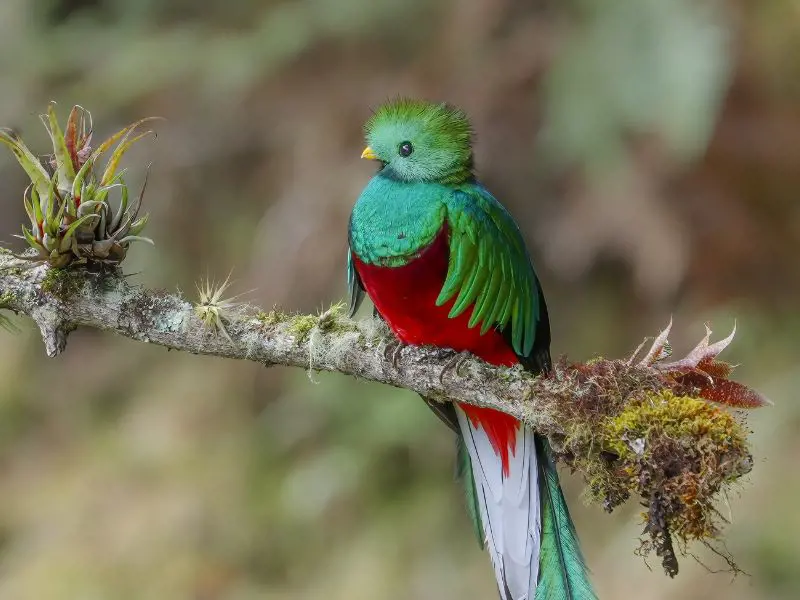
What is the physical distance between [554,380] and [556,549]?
0.63 metres

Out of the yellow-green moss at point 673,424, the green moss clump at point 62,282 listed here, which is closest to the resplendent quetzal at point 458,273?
the yellow-green moss at point 673,424

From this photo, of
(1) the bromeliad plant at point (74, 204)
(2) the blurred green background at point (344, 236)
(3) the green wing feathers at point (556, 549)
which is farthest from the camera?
(2) the blurred green background at point (344, 236)

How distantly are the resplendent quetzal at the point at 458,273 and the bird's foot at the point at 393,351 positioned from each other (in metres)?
0.05

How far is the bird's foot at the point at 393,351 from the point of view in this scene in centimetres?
219

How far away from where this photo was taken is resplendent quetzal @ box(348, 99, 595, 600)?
2.26 metres

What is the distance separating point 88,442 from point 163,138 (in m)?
1.81

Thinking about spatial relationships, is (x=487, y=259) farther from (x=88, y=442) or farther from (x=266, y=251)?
(x=88, y=442)

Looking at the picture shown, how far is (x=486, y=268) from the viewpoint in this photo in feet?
7.39

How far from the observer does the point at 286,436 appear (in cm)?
525

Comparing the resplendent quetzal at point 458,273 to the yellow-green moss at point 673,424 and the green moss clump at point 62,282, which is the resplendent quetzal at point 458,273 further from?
the green moss clump at point 62,282

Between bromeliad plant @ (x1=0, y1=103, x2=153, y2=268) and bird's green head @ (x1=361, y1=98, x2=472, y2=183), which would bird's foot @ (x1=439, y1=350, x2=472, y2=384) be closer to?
bird's green head @ (x1=361, y1=98, x2=472, y2=183)

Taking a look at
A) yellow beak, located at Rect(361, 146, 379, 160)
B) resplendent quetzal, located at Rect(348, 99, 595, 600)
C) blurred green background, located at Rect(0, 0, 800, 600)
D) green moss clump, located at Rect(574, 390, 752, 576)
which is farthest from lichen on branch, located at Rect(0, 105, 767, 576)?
blurred green background, located at Rect(0, 0, 800, 600)

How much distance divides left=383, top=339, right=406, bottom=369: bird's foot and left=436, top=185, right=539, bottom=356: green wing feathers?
0.46 ft

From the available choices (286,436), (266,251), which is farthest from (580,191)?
(286,436)
